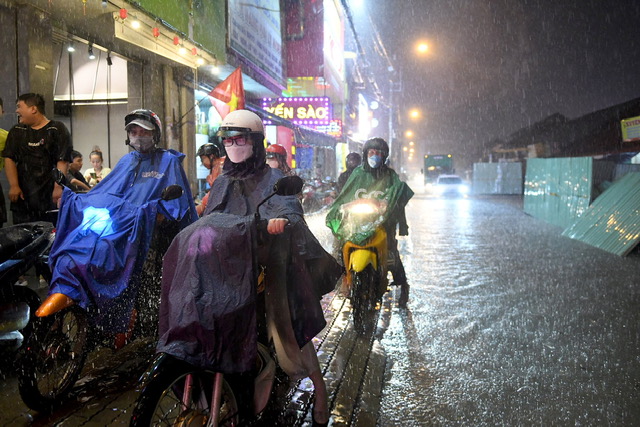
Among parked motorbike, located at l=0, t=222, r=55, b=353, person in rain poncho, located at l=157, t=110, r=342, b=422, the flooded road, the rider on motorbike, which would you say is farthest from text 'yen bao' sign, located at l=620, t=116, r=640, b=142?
parked motorbike, located at l=0, t=222, r=55, b=353

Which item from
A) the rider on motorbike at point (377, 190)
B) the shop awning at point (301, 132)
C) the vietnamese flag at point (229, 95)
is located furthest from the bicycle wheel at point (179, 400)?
the shop awning at point (301, 132)

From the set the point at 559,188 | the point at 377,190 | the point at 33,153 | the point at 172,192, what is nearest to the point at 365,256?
the point at 377,190

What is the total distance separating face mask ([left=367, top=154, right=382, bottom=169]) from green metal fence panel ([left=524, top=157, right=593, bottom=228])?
357 inches

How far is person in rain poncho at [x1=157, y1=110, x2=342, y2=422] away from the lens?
7.34 ft

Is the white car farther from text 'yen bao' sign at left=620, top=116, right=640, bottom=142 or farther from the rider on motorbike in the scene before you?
the rider on motorbike

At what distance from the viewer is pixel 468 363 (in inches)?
169

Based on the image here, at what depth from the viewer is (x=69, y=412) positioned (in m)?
3.30

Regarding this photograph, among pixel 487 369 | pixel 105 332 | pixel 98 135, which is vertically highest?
pixel 98 135

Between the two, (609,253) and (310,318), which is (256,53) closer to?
(609,253)

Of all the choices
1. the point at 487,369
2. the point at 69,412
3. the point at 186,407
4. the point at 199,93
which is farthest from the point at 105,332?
the point at 199,93

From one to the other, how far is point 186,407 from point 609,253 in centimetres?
996

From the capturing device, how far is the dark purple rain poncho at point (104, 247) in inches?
126

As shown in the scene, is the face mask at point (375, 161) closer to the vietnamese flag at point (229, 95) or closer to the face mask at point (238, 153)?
the face mask at point (238, 153)

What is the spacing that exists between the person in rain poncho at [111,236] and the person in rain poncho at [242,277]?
0.93 meters
